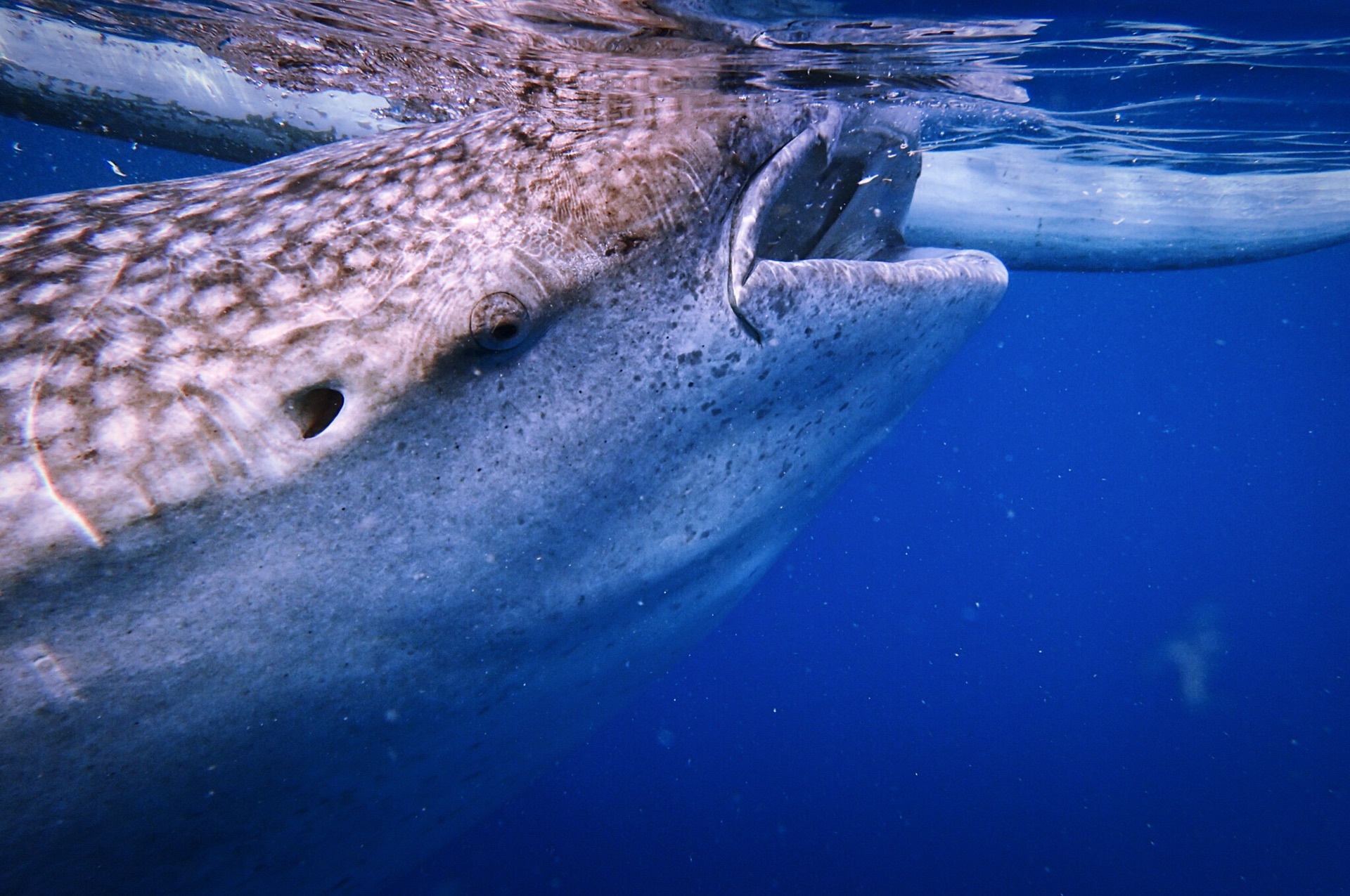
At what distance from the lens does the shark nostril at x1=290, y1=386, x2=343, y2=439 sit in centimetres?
139

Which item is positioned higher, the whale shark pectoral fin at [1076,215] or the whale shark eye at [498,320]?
the whale shark eye at [498,320]

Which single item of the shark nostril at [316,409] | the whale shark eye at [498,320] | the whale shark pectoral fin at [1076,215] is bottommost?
the whale shark pectoral fin at [1076,215]

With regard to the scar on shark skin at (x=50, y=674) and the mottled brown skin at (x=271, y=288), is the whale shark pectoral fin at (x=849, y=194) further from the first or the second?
the scar on shark skin at (x=50, y=674)

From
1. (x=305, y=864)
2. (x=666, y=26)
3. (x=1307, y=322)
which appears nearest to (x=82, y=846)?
(x=305, y=864)

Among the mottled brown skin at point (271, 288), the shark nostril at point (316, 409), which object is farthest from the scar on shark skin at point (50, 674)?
the shark nostril at point (316, 409)

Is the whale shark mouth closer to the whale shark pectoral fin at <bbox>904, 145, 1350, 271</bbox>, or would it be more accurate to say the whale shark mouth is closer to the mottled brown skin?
the mottled brown skin

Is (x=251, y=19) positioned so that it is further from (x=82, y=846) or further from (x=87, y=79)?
(x=82, y=846)

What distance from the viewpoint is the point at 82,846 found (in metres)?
1.54

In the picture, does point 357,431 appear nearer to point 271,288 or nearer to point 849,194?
point 271,288

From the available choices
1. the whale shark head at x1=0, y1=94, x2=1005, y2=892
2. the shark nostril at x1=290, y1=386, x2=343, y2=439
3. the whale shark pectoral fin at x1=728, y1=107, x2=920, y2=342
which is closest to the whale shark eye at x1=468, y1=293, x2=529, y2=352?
the whale shark head at x1=0, y1=94, x2=1005, y2=892

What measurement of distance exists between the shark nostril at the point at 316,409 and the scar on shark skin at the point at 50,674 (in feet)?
1.95

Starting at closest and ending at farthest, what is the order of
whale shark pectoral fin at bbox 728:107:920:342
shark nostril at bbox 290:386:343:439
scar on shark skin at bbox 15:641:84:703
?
scar on shark skin at bbox 15:641:84:703, shark nostril at bbox 290:386:343:439, whale shark pectoral fin at bbox 728:107:920:342

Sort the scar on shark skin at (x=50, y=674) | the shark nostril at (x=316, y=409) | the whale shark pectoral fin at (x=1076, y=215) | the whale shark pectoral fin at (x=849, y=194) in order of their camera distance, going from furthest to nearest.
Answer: the whale shark pectoral fin at (x=1076, y=215) < the whale shark pectoral fin at (x=849, y=194) < the shark nostril at (x=316, y=409) < the scar on shark skin at (x=50, y=674)

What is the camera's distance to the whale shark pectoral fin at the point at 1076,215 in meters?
3.98
